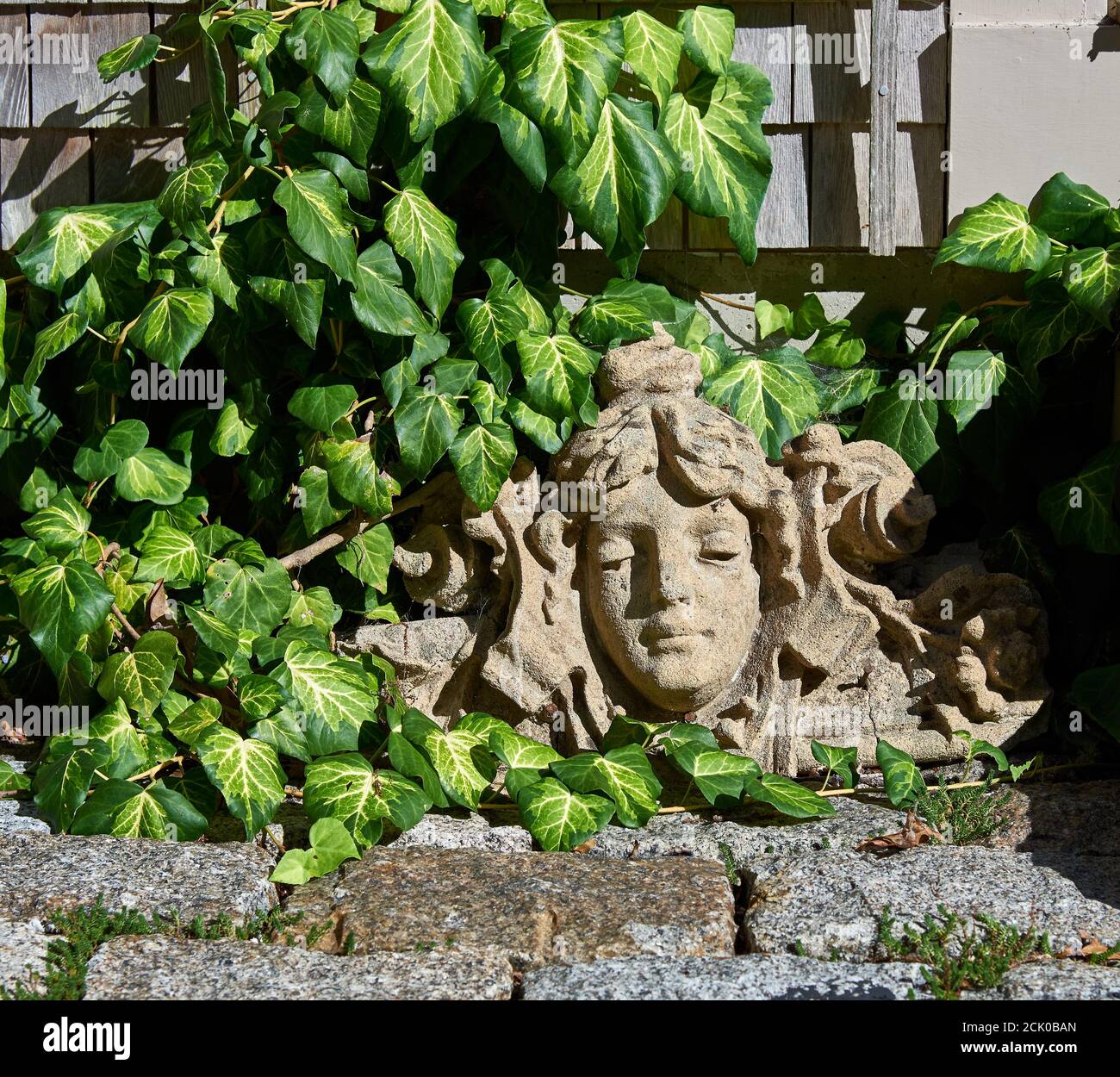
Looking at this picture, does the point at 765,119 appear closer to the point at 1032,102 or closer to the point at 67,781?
the point at 1032,102

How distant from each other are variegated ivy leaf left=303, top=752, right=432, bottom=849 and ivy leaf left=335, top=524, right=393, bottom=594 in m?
0.61

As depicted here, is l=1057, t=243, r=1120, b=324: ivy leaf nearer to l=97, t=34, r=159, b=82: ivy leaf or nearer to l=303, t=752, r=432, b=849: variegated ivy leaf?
l=303, t=752, r=432, b=849: variegated ivy leaf

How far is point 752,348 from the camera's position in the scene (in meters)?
4.01

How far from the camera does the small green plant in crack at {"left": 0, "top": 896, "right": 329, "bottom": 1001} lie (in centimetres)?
243

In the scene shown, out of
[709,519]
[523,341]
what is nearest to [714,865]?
[709,519]

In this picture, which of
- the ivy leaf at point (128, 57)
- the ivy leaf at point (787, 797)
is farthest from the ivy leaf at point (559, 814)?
the ivy leaf at point (128, 57)

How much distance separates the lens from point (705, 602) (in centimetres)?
335

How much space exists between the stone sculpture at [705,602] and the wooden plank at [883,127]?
697mm

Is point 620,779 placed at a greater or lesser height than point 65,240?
lesser

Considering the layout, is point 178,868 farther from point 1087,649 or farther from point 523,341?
point 1087,649

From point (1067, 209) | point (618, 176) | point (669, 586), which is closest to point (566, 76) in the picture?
point (618, 176)

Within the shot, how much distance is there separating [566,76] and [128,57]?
4.08 feet

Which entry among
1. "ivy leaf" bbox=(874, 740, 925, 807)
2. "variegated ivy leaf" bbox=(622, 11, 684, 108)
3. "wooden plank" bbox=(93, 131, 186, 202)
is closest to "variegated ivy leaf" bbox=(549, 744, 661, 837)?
"ivy leaf" bbox=(874, 740, 925, 807)

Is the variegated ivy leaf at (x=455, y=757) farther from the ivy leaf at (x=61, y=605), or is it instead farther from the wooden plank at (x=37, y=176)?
the wooden plank at (x=37, y=176)
